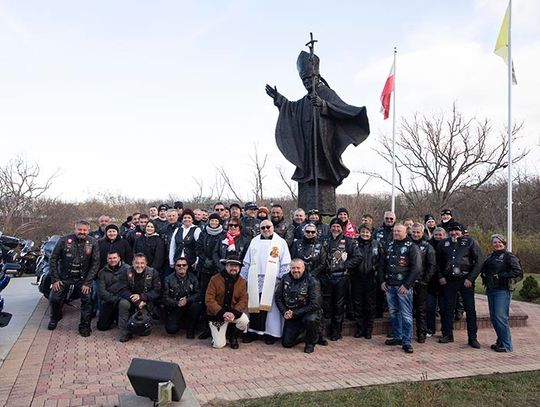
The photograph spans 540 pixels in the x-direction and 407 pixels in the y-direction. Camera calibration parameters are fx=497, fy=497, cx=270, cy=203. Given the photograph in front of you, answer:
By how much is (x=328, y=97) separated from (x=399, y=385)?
19.2 feet

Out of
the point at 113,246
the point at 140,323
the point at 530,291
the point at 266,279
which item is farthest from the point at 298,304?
the point at 530,291

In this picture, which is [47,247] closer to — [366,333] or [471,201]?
[366,333]

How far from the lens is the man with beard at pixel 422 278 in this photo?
7207 millimetres

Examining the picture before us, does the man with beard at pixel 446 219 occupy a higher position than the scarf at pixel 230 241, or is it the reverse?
the man with beard at pixel 446 219

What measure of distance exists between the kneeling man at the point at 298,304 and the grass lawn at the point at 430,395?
5.68 ft

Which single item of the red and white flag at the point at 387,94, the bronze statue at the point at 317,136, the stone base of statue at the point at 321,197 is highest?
the red and white flag at the point at 387,94

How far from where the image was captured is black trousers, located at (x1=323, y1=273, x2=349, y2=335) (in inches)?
292

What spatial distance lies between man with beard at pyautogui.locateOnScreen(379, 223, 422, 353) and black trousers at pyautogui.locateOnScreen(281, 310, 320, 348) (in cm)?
117

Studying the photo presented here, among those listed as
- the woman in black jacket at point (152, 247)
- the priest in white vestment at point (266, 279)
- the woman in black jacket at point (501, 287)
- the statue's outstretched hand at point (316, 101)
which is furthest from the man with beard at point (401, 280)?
the woman in black jacket at point (152, 247)

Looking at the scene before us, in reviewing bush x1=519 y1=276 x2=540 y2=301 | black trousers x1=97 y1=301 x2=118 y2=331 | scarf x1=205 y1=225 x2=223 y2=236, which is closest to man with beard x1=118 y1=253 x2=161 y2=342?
black trousers x1=97 y1=301 x2=118 y2=331

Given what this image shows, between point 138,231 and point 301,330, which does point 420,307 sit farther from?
point 138,231

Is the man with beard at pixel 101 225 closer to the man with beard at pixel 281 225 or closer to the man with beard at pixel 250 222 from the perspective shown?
the man with beard at pixel 250 222

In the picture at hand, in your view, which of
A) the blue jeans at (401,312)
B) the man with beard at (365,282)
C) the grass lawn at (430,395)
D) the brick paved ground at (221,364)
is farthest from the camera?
the man with beard at (365,282)

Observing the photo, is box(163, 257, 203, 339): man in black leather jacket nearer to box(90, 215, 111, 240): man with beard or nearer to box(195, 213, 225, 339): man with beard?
box(195, 213, 225, 339): man with beard
